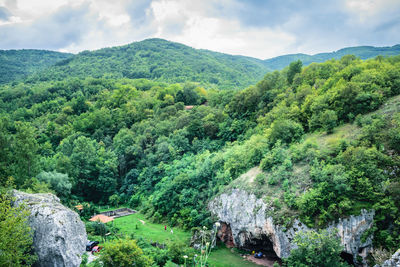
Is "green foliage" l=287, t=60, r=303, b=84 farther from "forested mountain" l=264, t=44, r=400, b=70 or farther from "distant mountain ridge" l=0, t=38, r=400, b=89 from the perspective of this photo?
"distant mountain ridge" l=0, t=38, r=400, b=89

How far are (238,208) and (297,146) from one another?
947 centimetres

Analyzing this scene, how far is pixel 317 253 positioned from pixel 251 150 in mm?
15462

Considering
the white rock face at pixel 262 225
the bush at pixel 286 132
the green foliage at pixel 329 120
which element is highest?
the green foliage at pixel 329 120

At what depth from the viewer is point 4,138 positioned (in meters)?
30.2

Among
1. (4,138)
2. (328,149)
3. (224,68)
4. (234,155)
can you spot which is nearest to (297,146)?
(328,149)

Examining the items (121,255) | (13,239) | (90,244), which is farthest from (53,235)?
(90,244)

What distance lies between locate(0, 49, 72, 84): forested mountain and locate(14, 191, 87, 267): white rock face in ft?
433

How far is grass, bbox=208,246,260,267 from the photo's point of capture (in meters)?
25.3

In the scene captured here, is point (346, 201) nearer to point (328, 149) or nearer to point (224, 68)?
point (328, 149)

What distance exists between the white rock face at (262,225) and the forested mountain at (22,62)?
438ft

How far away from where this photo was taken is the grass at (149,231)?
29.8m

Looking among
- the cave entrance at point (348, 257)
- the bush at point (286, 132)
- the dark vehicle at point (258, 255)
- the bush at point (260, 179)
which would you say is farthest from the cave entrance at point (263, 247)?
the bush at point (286, 132)

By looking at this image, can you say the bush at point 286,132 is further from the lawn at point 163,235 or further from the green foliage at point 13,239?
the green foliage at point 13,239

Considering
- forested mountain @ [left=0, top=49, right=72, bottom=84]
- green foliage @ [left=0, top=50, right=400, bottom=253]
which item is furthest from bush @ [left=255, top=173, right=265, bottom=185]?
forested mountain @ [left=0, top=49, right=72, bottom=84]
